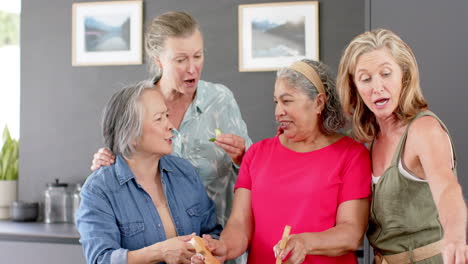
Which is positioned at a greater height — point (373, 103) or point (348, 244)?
point (373, 103)

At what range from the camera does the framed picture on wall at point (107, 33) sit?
4141mm

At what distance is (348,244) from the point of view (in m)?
1.89

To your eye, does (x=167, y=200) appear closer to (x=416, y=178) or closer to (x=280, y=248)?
(x=280, y=248)

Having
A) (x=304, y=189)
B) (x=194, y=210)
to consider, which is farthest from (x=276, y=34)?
(x=304, y=189)

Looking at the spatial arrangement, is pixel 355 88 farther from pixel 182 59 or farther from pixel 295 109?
pixel 182 59

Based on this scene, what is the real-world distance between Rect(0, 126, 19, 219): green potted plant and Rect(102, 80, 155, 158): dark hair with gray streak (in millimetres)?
2540

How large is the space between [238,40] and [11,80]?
238 centimetres

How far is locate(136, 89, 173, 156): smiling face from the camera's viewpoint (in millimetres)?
2090

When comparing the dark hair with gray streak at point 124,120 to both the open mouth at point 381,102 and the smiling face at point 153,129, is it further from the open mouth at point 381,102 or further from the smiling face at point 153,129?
the open mouth at point 381,102

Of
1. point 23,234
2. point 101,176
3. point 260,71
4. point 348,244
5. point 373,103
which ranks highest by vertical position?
point 260,71

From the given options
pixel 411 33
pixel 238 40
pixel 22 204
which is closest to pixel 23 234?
pixel 22 204

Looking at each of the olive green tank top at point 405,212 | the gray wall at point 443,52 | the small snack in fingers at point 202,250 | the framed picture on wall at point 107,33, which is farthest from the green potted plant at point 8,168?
the olive green tank top at point 405,212

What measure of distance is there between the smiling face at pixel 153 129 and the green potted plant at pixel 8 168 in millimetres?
2616

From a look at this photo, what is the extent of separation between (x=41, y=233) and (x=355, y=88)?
8.00ft
